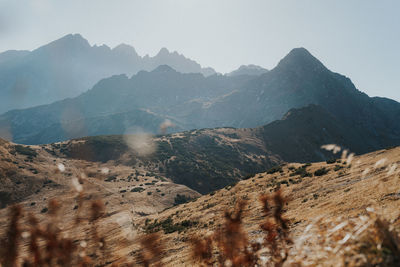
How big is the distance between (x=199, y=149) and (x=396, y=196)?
9035cm

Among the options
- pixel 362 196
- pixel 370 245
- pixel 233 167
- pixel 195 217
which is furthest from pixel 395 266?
pixel 233 167

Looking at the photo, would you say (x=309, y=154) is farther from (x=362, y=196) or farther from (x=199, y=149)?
(x=362, y=196)

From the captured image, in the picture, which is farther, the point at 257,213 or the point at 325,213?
the point at 257,213

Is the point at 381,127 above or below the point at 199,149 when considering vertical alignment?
below

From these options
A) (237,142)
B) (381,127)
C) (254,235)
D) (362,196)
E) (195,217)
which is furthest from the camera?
(381,127)

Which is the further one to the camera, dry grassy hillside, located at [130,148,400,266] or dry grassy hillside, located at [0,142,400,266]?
dry grassy hillside, located at [130,148,400,266]

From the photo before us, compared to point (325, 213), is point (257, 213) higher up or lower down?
lower down

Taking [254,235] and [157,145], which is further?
[157,145]

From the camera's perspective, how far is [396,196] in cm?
786

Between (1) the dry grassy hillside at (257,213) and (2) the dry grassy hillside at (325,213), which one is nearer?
(1) the dry grassy hillside at (257,213)

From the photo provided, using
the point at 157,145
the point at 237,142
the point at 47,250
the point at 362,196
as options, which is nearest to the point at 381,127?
the point at 237,142

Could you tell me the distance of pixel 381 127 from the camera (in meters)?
176

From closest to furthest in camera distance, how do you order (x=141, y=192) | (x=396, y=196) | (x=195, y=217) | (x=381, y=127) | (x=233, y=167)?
(x=396, y=196) → (x=195, y=217) → (x=141, y=192) → (x=233, y=167) → (x=381, y=127)

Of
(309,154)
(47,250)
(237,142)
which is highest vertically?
(237,142)
